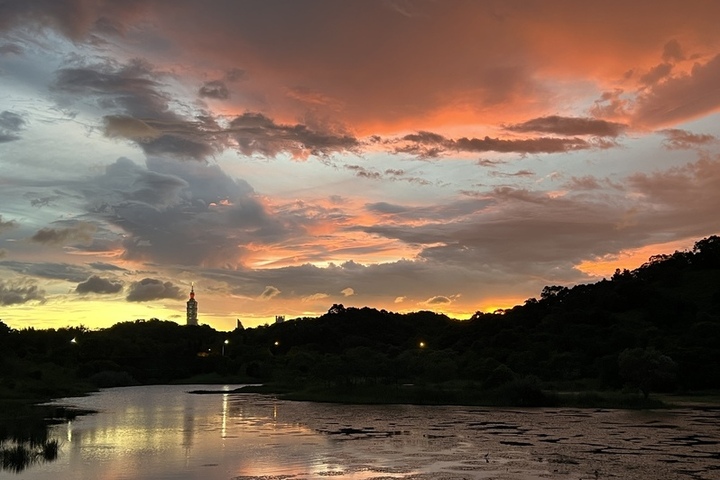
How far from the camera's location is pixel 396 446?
4244cm

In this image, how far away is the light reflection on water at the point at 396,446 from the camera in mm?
32969

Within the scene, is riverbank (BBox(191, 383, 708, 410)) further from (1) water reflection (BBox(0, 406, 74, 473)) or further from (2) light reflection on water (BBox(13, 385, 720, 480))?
(1) water reflection (BBox(0, 406, 74, 473))

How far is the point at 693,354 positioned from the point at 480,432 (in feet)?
179

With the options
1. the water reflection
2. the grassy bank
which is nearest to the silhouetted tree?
the grassy bank

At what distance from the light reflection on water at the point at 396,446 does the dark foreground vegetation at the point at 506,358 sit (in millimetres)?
19400

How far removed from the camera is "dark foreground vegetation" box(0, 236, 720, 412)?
86.2m

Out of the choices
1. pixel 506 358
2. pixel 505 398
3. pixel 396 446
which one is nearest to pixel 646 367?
pixel 505 398

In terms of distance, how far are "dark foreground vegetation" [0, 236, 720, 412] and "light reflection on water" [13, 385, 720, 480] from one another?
19.4 meters

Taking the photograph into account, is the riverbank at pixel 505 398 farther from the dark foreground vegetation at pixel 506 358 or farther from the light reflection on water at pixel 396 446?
the light reflection on water at pixel 396 446

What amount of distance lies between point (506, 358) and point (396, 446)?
8453 centimetres

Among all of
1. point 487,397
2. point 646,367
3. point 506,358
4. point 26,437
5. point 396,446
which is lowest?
point 396,446

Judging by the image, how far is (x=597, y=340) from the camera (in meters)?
122

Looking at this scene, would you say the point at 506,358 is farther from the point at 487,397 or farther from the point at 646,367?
the point at 646,367

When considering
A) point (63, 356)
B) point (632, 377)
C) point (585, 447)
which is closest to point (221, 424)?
point (585, 447)
